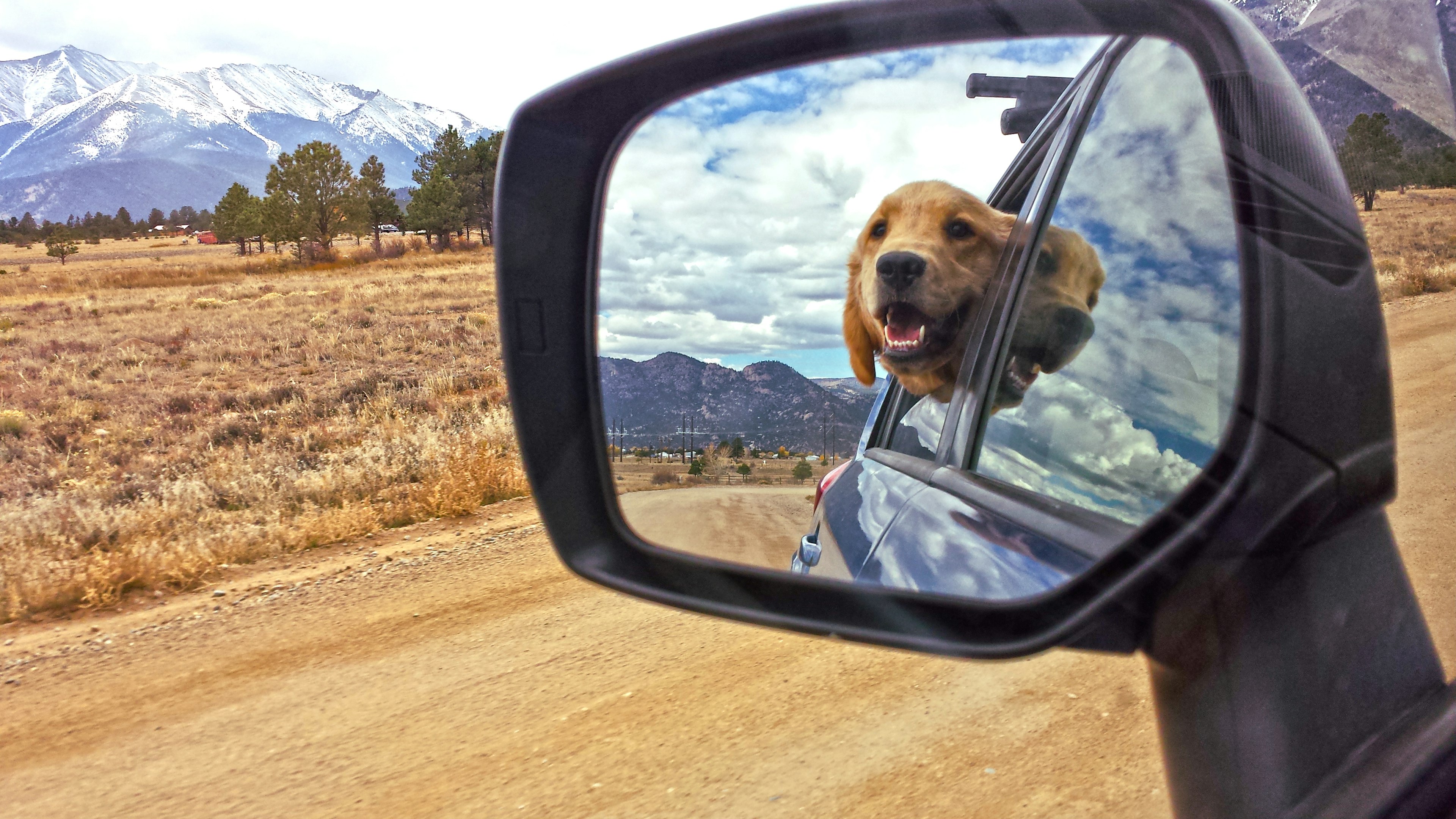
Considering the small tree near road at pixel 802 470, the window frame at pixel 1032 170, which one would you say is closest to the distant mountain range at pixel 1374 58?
the window frame at pixel 1032 170

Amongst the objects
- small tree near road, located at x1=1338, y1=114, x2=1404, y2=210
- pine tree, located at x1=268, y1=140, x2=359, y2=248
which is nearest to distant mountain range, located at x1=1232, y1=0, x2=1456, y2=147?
small tree near road, located at x1=1338, y1=114, x2=1404, y2=210

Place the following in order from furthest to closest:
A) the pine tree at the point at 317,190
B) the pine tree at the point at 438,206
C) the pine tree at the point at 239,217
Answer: the pine tree at the point at 239,217
the pine tree at the point at 438,206
the pine tree at the point at 317,190

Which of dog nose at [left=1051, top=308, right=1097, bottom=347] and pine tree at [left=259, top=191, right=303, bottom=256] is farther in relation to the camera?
pine tree at [left=259, top=191, right=303, bottom=256]

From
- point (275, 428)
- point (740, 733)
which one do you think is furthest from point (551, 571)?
point (275, 428)

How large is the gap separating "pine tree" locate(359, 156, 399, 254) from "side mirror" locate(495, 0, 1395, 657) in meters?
63.7

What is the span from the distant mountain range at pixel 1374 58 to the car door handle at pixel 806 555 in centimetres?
126

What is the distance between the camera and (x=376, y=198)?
62.8 metres

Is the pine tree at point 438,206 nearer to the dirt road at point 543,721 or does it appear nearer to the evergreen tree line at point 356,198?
the evergreen tree line at point 356,198

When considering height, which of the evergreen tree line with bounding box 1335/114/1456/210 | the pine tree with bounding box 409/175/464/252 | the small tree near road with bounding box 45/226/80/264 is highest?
the pine tree with bounding box 409/175/464/252

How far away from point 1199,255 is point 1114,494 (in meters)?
0.35

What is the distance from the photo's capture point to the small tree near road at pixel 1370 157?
101 cm

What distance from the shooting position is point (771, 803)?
2.92 meters

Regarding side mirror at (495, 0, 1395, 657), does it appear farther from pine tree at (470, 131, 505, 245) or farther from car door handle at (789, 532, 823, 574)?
pine tree at (470, 131, 505, 245)

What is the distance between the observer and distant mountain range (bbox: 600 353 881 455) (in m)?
1.69
